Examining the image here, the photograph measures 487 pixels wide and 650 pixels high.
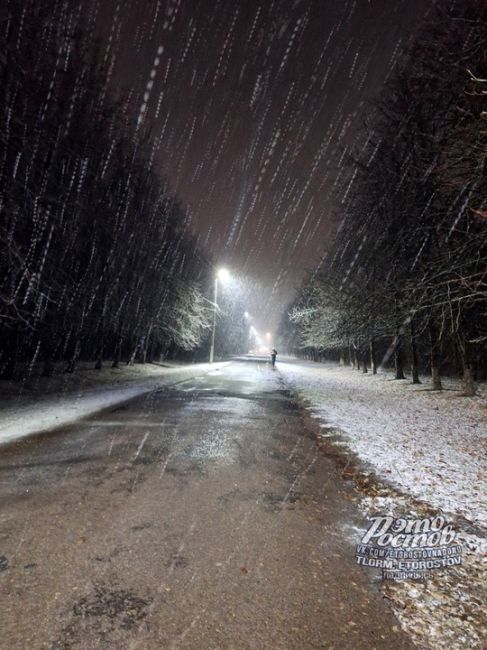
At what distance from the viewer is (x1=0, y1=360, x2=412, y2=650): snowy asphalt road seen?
2.43 metres

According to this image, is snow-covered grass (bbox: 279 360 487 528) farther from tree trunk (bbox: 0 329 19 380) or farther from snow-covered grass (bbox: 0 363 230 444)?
tree trunk (bbox: 0 329 19 380)

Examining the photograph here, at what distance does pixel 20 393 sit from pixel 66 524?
35.5 ft

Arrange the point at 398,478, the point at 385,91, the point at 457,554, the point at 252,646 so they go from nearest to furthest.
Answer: the point at 252,646 → the point at 457,554 → the point at 398,478 → the point at 385,91

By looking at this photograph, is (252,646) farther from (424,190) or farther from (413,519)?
(424,190)

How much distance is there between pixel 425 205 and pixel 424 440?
8352 mm

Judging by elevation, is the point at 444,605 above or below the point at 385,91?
below

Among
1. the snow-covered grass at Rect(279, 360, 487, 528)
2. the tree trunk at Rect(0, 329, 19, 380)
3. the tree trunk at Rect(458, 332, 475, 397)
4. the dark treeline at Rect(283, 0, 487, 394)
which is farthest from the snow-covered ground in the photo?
the tree trunk at Rect(0, 329, 19, 380)

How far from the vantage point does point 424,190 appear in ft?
41.9

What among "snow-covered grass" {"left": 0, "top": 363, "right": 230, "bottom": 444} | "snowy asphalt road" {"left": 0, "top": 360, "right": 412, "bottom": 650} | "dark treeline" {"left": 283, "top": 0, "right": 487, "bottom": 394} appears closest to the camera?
"snowy asphalt road" {"left": 0, "top": 360, "right": 412, "bottom": 650}

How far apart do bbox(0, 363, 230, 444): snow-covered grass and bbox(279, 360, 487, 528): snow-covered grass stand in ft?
22.6

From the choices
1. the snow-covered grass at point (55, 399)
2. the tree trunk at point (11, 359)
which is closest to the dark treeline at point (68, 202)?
the tree trunk at point (11, 359)

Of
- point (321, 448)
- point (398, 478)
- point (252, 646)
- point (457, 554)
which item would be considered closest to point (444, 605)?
point (457, 554)

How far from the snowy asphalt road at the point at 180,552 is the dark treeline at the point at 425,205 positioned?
20.8ft

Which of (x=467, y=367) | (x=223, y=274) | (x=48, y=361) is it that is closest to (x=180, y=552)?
(x=467, y=367)
